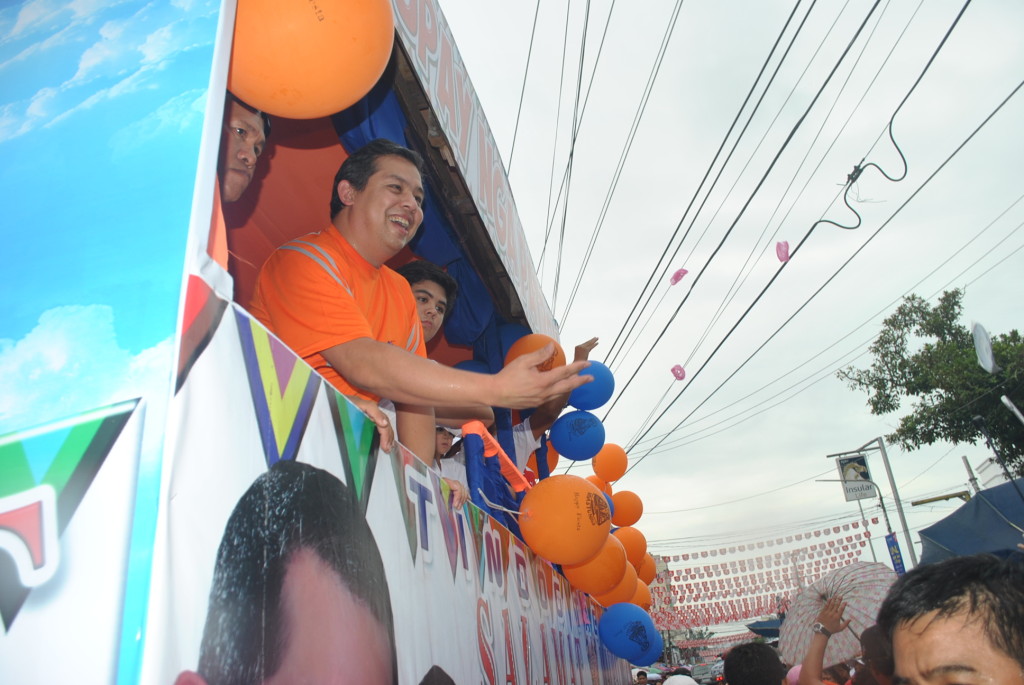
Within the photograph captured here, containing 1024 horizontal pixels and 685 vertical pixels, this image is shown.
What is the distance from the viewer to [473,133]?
328 cm

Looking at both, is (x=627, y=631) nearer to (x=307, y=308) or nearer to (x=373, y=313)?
(x=373, y=313)

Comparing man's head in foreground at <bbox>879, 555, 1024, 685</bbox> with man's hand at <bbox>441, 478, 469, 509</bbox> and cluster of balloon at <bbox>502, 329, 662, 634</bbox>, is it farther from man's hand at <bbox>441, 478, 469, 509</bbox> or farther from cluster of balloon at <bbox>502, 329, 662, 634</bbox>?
cluster of balloon at <bbox>502, 329, 662, 634</bbox>

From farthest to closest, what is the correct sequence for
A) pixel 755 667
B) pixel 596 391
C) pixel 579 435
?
pixel 579 435 < pixel 596 391 < pixel 755 667

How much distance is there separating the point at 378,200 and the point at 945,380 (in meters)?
19.7

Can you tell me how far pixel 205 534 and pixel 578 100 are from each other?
660cm

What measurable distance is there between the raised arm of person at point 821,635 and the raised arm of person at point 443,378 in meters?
2.20

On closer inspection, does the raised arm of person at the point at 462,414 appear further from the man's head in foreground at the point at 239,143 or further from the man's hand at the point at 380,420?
the man's head in foreground at the point at 239,143

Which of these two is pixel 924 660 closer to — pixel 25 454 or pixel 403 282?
pixel 25 454

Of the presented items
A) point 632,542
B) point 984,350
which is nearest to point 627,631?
point 632,542

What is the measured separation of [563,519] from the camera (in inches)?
134

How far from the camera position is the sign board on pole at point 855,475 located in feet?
71.1

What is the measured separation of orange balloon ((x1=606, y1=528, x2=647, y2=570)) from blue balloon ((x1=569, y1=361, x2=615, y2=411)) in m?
2.63

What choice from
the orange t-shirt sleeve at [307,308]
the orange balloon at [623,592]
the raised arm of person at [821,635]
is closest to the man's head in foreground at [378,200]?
the orange t-shirt sleeve at [307,308]

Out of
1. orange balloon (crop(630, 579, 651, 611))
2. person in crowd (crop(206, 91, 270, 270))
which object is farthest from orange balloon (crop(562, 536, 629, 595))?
person in crowd (crop(206, 91, 270, 270))
